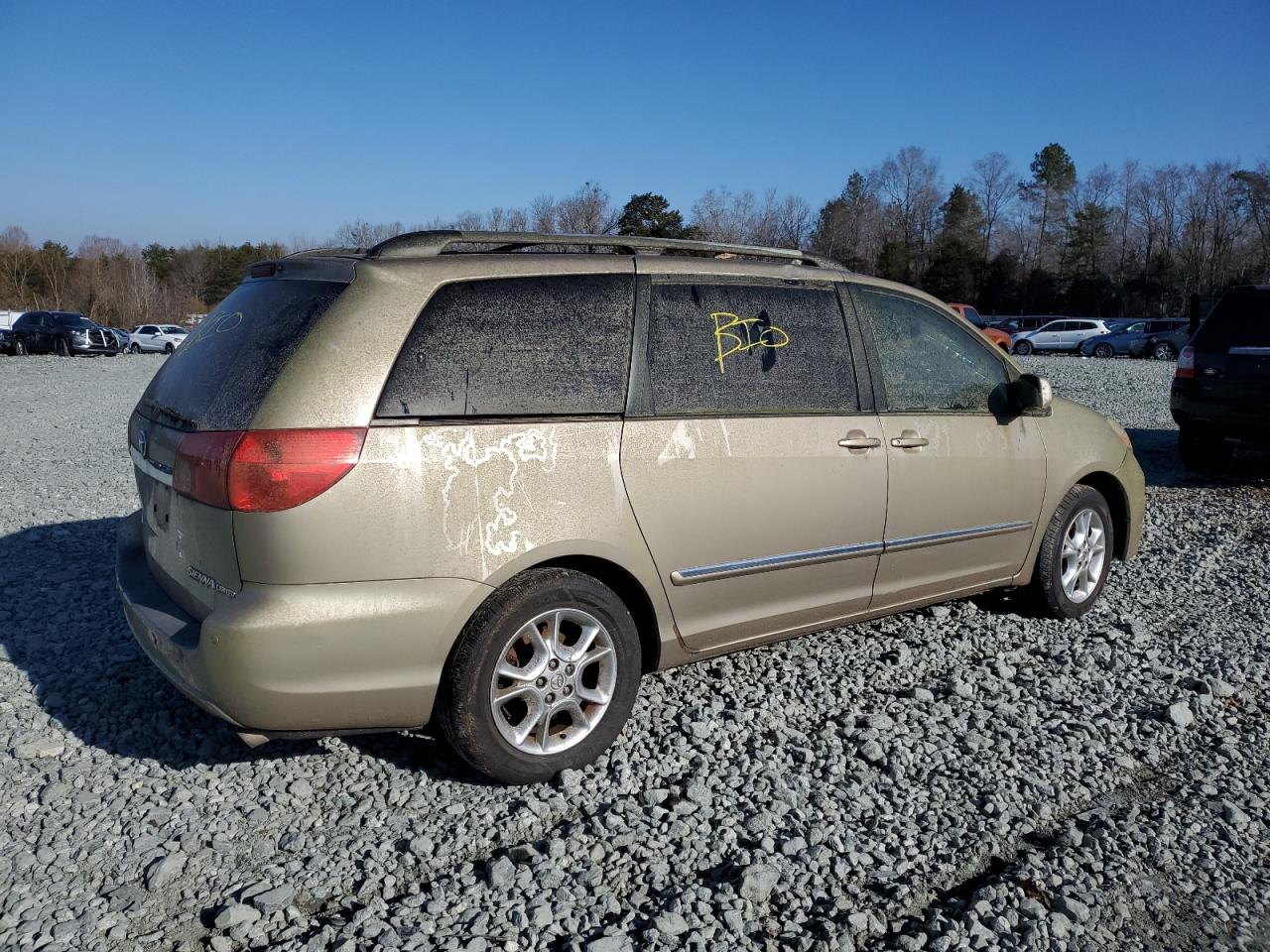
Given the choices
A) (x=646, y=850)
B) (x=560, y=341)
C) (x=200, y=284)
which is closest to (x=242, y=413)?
(x=560, y=341)

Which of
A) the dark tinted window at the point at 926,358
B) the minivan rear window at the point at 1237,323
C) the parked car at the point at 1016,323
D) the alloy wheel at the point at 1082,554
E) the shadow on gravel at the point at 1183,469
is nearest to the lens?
the dark tinted window at the point at 926,358

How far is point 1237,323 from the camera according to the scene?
916cm

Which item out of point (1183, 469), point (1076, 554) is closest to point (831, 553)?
point (1076, 554)

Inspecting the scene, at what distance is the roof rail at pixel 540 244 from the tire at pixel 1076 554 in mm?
1920

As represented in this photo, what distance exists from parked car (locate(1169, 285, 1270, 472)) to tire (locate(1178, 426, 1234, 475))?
8 cm

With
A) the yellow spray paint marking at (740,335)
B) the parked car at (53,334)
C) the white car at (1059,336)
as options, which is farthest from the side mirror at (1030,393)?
the white car at (1059,336)

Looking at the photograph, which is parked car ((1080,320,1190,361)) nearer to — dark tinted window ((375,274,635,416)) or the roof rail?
the roof rail

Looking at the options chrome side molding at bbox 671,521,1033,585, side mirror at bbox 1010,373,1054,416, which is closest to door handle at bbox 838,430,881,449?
chrome side molding at bbox 671,521,1033,585

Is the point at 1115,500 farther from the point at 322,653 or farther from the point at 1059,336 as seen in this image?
the point at 1059,336

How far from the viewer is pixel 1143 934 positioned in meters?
2.63

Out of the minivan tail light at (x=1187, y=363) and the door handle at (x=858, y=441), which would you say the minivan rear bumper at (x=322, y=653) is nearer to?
the door handle at (x=858, y=441)

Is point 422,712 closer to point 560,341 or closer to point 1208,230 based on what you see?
point 560,341

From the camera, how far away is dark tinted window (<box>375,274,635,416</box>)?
3.16 m

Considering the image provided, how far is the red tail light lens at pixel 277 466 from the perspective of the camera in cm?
290
